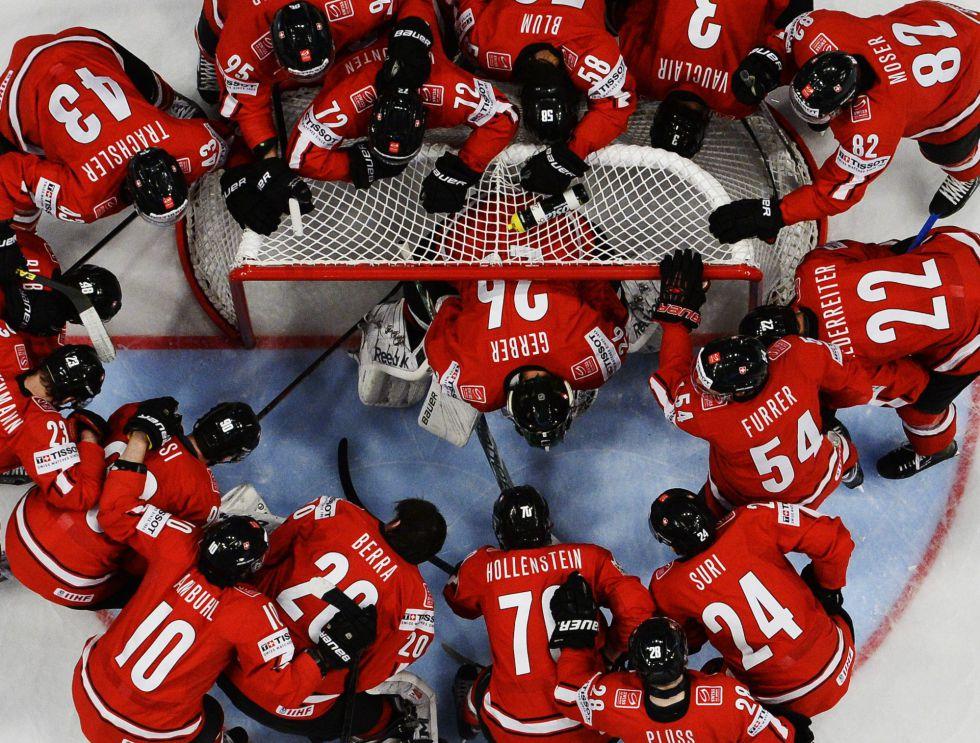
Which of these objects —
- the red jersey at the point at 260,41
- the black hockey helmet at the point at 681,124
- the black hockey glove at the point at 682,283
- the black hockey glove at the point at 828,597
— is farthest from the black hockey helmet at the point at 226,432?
the black hockey glove at the point at 828,597

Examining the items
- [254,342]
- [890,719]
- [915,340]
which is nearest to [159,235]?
[254,342]

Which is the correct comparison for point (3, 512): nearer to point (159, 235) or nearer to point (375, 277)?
point (159, 235)

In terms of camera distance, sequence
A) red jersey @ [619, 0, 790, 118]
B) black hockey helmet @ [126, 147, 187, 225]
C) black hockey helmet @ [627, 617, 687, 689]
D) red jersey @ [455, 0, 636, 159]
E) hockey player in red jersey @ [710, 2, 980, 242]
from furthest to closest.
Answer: red jersey @ [619, 0, 790, 118] < red jersey @ [455, 0, 636, 159] < black hockey helmet @ [126, 147, 187, 225] < hockey player in red jersey @ [710, 2, 980, 242] < black hockey helmet @ [627, 617, 687, 689]

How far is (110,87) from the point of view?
14.8 ft

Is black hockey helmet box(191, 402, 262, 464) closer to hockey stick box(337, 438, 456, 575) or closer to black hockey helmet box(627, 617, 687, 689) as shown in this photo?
hockey stick box(337, 438, 456, 575)

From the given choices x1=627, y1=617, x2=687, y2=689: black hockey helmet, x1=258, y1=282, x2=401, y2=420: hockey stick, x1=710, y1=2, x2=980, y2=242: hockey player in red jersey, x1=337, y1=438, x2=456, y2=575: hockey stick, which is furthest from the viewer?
x1=258, y1=282, x2=401, y2=420: hockey stick

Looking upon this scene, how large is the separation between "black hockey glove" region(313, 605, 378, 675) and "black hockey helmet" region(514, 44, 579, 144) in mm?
1973

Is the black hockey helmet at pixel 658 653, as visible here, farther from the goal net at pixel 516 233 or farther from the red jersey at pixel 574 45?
the red jersey at pixel 574 45

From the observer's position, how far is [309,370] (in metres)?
5.24

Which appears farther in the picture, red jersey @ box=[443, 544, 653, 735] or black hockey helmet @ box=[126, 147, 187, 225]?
black hockey helmet @ box=[126, 147, 187, 225]

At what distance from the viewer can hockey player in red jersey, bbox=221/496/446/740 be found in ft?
13.8

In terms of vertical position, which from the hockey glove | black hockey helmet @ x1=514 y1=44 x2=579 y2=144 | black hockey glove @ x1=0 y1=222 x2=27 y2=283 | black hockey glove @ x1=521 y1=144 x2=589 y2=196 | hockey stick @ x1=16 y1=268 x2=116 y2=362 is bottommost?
the hockey glove

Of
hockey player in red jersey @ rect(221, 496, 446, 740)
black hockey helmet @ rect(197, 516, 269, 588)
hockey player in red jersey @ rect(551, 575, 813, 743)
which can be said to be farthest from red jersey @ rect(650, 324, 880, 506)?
black hockey helmet @ rect(197, 516, 269, 588)

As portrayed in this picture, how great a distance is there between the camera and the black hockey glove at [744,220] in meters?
4.39
